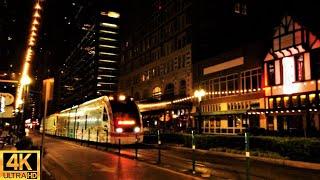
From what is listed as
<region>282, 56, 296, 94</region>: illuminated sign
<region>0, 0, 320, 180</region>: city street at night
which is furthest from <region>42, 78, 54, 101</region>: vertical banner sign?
<region>282, 56, 296, 94</region>: illuminated sign

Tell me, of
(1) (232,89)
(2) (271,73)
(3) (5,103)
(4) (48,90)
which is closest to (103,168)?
(3) (5,103)

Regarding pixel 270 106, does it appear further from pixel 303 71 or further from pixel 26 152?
pixel 26 152

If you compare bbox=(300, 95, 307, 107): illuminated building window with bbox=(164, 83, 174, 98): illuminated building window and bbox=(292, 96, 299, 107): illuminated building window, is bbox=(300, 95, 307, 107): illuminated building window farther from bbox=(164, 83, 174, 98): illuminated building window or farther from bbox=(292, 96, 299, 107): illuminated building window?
bbox=(164, 83, 174, 98): illuminated building window

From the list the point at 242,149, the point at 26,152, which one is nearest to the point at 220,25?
the point at 242,149

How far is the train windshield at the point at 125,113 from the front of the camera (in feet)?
90.7

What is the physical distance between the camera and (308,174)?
48.8 feet

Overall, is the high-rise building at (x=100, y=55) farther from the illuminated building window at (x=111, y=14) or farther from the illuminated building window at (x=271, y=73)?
the illuminated building window at (x=271, y=73)

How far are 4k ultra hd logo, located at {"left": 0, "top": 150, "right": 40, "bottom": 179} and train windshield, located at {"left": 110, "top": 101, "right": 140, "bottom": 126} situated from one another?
770 inches

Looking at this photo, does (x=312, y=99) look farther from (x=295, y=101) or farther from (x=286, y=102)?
(x=286, y=102)

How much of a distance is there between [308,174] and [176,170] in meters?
5.03

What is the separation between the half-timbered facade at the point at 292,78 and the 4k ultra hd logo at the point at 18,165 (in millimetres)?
29443

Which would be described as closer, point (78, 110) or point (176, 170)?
point (176, 170)

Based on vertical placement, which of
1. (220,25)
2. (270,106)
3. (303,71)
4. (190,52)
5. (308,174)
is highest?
(220,25)

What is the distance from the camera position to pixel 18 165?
305 inches
